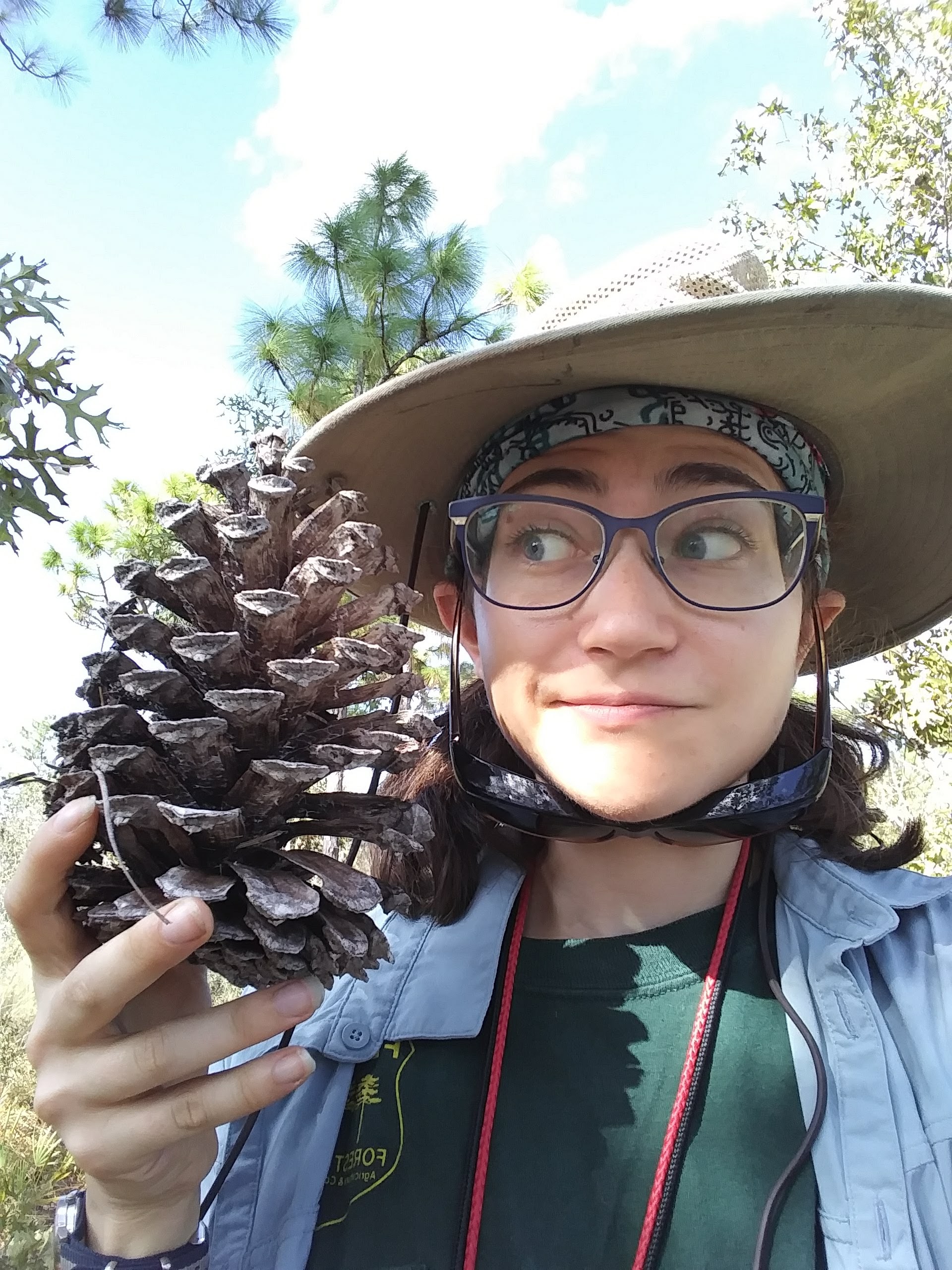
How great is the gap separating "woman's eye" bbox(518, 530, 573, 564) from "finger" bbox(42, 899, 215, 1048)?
67 centimetres

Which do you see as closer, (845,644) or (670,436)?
(670,436)

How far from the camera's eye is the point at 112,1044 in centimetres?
77

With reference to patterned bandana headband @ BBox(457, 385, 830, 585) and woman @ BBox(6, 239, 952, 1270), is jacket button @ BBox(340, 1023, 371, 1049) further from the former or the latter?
patterned bandana headband @ BBox(457, 385, 830, 585)

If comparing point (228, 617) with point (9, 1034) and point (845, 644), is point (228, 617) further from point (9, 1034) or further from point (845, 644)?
point (9, 1034)

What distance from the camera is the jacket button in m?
1.14

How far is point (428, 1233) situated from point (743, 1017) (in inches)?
19.7

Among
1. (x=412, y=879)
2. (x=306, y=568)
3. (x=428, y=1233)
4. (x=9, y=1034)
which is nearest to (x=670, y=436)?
(x=306, y=568)

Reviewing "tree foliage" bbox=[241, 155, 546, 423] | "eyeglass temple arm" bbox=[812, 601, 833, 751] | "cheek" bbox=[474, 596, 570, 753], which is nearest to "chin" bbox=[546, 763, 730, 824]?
"cheek" bbox=[474, 596, 570, 753]

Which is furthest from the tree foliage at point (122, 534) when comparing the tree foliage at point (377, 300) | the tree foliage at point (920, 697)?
the tree foliage at point (920, 697)

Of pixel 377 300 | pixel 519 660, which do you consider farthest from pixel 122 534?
pixel 519 660

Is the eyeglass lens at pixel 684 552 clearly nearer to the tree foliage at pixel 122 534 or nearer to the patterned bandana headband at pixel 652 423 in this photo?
the patterned bandana headband at pixel 652 423

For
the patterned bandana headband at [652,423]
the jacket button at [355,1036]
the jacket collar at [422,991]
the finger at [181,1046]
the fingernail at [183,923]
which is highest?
the patterned bandana headband at [652,423]

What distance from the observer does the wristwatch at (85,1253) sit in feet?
2.78

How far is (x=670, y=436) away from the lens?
112 centimetres
